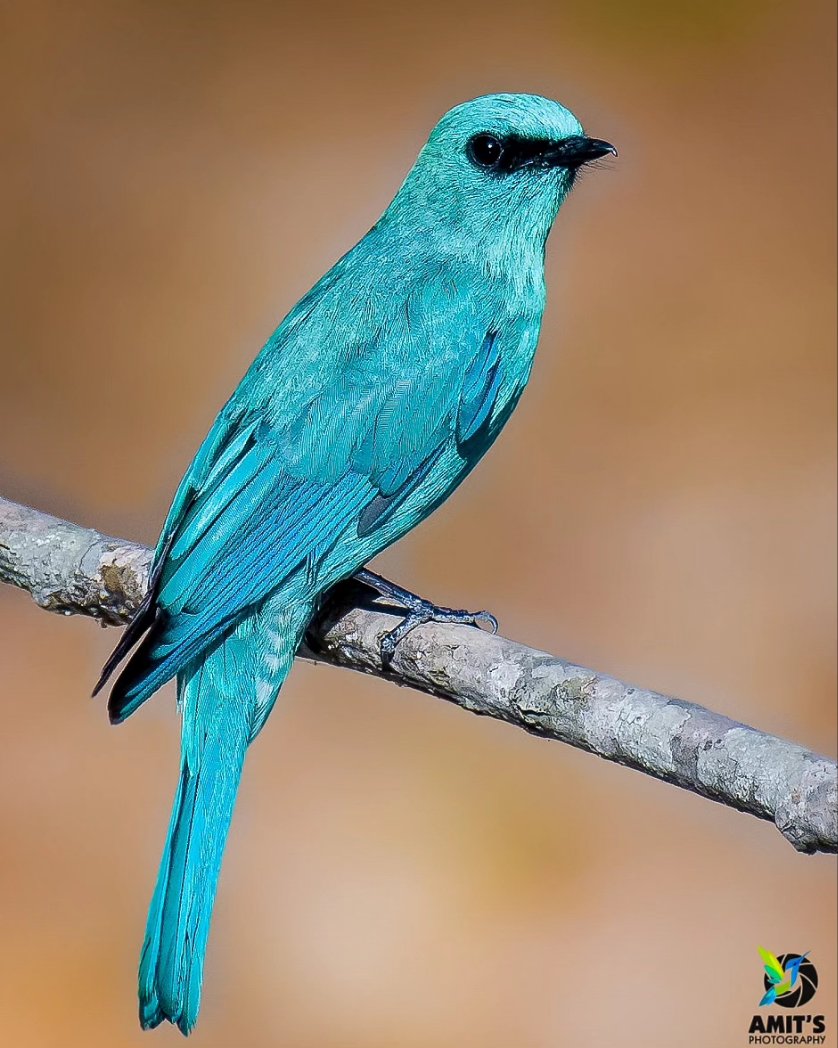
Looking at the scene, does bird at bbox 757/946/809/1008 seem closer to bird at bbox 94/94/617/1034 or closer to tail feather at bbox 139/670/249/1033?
bird at bbox 94/94/617/1034

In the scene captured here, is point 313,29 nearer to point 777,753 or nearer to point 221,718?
point 221,718

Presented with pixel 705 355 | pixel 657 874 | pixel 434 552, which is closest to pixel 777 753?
pixel 657 874

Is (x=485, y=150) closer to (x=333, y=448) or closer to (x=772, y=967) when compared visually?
(x=333, y=448)

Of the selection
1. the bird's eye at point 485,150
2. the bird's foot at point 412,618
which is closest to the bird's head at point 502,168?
the bird's eye at point 485,150

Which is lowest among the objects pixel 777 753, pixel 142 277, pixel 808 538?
pixel 777 753
